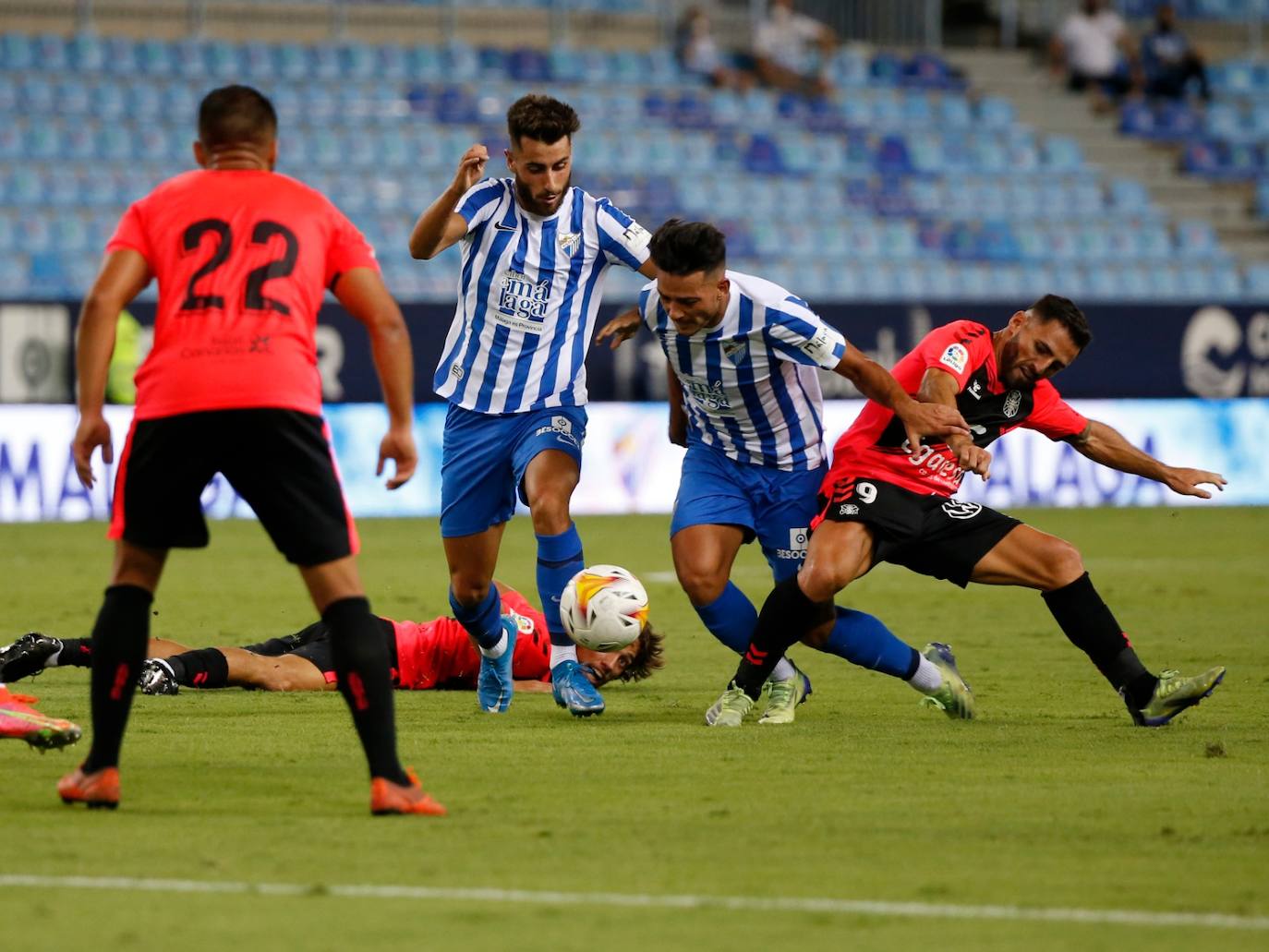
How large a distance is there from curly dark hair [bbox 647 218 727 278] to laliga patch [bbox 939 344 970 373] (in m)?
0.88

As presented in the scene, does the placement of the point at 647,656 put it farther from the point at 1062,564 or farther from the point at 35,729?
the point at 35,729

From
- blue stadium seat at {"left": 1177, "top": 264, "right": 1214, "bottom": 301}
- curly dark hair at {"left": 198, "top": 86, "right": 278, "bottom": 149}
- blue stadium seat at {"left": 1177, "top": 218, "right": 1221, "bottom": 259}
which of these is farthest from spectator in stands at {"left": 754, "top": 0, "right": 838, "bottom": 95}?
curly dark hair at {"left": 198, "top": 86, "right": 278, "bottom": 149}

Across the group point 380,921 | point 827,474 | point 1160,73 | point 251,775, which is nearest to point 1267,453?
point 1160,73

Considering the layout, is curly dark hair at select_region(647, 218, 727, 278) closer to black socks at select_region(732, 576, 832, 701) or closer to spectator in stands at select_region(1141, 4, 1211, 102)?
black socks at select_region(732, 576, 832, 701)

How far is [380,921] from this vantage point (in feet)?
13.1

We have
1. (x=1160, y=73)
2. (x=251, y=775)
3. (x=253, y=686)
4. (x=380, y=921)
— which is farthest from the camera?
(x=1160, y=73)

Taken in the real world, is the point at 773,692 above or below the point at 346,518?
below

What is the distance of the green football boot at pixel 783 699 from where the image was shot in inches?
281

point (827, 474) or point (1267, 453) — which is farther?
point (1267, 453)

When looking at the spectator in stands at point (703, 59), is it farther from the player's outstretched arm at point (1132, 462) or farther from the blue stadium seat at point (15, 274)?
the player's outstretched arm at point (1132, 462)

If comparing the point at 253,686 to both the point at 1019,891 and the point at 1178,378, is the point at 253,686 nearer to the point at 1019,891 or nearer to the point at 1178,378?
the point at 1019,891

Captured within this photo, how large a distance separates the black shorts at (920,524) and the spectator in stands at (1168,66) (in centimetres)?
2039

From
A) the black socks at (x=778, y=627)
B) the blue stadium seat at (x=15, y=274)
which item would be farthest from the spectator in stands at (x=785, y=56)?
the black socks at (x=778, y=627)

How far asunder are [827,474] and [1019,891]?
10.3 ft
